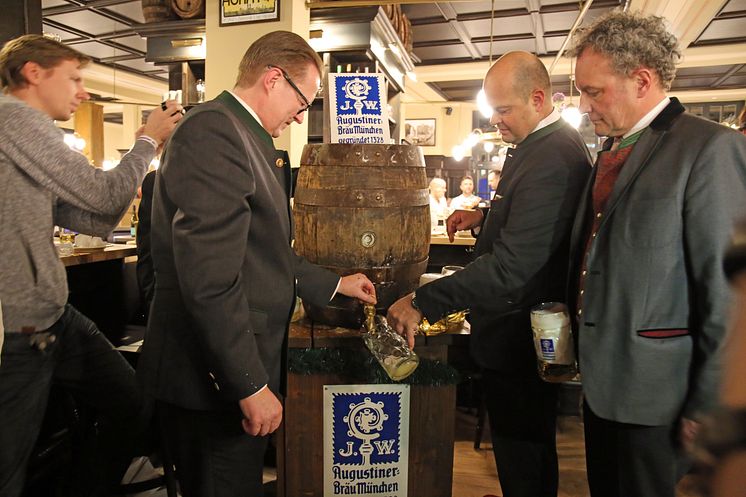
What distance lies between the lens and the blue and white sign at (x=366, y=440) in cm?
177

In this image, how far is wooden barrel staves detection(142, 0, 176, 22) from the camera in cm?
550

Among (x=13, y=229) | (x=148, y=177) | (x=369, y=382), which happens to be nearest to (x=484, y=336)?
(x=369, y=382)

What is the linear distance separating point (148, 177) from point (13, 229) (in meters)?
1.08

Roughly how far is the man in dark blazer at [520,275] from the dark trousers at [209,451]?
60 cm

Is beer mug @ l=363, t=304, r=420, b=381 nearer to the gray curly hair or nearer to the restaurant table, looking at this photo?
the gray curly hair

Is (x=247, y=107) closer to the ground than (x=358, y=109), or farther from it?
A: closer to the ground

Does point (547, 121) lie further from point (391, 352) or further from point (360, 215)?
point (391, 352)

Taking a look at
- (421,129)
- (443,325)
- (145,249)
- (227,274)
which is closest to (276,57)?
(227,274)

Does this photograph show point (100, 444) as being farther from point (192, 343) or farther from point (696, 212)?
point (696, 212)

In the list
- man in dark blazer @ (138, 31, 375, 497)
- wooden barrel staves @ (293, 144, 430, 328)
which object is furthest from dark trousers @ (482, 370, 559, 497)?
man in dark blazer @ (138, 31, 375, 497)

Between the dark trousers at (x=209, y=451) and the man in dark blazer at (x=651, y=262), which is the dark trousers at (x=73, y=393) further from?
the man in dark blazer at (x=651, y=262)

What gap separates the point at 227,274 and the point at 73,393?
1241mm

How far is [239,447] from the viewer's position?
1.34m

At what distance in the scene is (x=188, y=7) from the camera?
5289 mm
